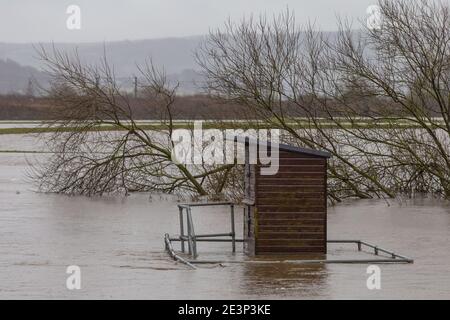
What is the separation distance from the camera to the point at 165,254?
21109 mm

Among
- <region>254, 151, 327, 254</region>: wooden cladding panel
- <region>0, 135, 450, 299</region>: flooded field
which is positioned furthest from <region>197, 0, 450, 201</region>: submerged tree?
<region>254, 151, 327, 254</region>: wooden cladding panel

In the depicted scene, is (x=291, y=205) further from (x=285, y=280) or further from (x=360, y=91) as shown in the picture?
(x=360, y=91)

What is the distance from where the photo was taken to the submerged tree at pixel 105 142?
3634cm

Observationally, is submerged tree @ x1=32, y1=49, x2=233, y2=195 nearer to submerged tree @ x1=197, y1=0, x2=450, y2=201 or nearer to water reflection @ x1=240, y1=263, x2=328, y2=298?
submerged tree @ x1=197, y1=0, x2=450, y2=201

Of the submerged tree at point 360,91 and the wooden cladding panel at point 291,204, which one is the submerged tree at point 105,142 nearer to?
the submerged tree at point 360,91

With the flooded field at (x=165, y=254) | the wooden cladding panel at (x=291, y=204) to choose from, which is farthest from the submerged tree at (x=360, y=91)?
the wooden cladding panel at (x=291, y=204)

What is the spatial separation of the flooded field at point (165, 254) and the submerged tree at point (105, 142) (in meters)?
0.86

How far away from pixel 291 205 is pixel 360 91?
14717mm

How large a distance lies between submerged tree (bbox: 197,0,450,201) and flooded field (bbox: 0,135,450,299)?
1.28 m

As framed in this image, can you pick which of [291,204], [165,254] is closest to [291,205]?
[291,204]


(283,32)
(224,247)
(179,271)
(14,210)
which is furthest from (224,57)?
(179,271)

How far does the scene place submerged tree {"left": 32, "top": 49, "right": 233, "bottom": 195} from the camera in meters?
36.3

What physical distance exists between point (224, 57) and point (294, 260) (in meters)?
16.1

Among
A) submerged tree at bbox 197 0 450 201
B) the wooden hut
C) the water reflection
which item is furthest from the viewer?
submerged tree at bbox 197 0 450 201
